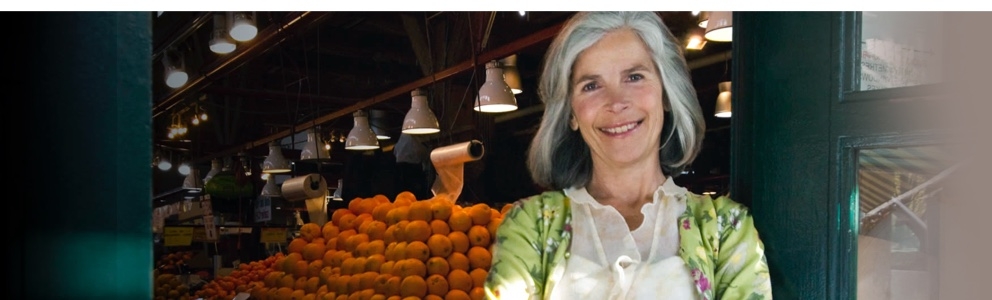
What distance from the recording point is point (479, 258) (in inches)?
142

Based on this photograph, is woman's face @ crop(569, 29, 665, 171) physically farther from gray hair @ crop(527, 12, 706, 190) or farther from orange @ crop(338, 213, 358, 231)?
orange @ crop(338, 213, 358, 231)

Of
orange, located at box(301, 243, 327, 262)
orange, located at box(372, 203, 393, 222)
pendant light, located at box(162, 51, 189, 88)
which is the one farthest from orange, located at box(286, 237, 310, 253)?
pendant light, located at box(162, 51, 189, 88)

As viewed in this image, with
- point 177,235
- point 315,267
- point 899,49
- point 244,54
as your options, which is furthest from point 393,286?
point 177,235

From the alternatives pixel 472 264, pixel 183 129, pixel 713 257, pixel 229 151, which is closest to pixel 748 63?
pixel 713 257

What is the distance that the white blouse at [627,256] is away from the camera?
2.32m

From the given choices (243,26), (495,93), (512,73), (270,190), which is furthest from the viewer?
(270,190)

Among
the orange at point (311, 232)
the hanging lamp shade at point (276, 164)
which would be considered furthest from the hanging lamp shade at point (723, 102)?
the hanging lamp shade at point (276, 164)

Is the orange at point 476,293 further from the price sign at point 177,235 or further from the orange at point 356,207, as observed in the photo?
the price sign at point 177,235

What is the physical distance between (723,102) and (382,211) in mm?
1815

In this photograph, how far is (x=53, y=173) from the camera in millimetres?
1592

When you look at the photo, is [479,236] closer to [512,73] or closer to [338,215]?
[338,215]

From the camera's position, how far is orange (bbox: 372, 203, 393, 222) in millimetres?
4188

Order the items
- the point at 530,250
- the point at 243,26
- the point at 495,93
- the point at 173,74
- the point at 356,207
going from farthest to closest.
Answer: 1. the point at 173,74
2. the point at 495,93
3. the point at 356,207
4. the point at 243,26
5. the point at 530,250

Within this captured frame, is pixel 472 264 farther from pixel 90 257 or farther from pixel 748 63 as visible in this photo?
pixel 90 257
